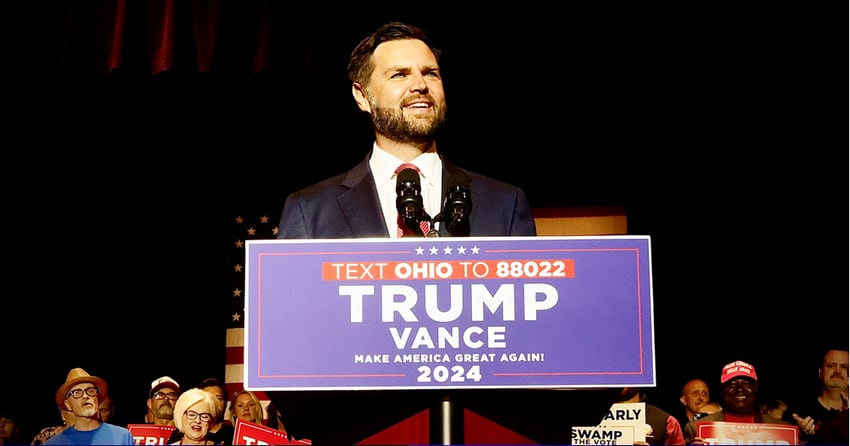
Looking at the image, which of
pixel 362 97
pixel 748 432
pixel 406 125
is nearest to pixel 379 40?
pixel 362 97

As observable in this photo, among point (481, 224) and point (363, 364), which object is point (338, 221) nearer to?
point (481, 224)

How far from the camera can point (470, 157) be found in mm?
6551

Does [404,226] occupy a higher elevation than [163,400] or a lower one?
higher

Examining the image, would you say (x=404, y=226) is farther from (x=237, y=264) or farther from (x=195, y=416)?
(x=237, y=264)

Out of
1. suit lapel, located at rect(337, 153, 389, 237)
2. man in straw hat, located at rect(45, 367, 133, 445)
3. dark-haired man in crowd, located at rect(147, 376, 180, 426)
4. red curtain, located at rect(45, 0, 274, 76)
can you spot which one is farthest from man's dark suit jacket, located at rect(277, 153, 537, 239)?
dark-haired man in crowd, located at rect(147, 376, 180, 426)

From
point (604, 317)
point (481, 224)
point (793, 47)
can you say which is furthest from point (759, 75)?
point (604, 317)

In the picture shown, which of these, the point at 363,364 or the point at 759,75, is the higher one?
the point at 759,75

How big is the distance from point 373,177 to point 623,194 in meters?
3.76

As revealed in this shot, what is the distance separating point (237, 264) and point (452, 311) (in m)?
5.67

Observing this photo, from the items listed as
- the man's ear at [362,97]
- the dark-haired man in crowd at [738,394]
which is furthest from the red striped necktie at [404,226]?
the dark-haired man in crowd at [738,394]

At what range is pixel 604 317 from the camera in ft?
7.97

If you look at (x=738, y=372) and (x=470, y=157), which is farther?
(x=470, y=157)

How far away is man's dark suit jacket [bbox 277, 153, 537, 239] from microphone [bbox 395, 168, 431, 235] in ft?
1.18

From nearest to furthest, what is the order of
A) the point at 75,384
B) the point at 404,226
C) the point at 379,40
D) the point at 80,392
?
the point at 404,226 → the point at 379,40 → the point at 80,392 → the point at 75,384
